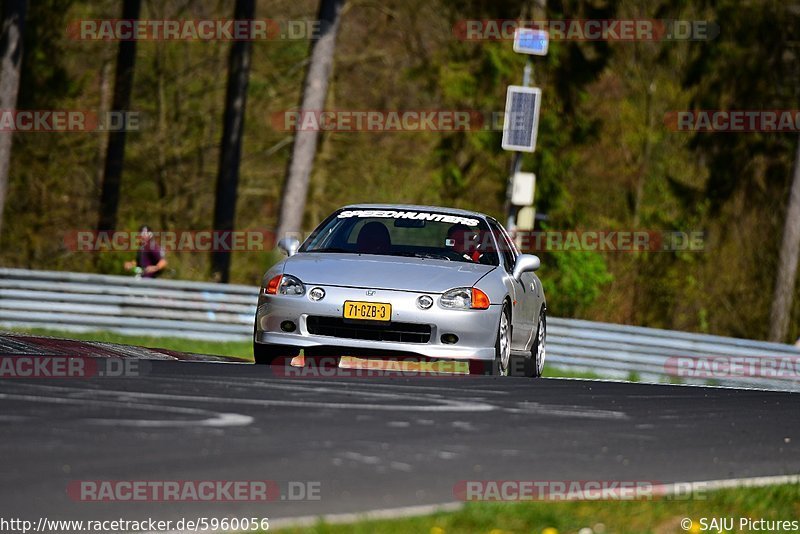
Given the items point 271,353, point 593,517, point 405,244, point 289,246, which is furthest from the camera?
point 405,244

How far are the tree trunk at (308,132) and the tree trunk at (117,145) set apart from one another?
9.19 meters

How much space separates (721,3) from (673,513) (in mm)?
30617

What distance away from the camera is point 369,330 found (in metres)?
12.4

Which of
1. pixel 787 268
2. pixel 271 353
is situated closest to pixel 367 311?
pixel 271 353

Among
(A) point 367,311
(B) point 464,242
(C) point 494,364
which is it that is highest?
(B) point 464,242

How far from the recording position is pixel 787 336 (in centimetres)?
3434

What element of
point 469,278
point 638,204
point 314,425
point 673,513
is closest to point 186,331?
point 469,278

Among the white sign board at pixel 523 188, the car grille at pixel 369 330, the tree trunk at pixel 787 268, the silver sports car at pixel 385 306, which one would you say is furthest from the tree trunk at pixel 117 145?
the car grille at pixel 369 330

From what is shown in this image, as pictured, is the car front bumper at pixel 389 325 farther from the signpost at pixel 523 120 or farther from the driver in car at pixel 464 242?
the signpost at pixel 523 120

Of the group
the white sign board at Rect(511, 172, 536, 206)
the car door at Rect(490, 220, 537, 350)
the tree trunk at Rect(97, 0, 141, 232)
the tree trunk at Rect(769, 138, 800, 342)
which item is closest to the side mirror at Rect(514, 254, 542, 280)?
the car door at Rect(490, 220, 537, 350)

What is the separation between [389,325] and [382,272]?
49 centimetres

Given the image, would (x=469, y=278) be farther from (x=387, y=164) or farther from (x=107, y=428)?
(x=387, y=164)

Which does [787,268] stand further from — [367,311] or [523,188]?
[367,311]

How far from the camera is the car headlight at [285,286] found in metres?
12.6
